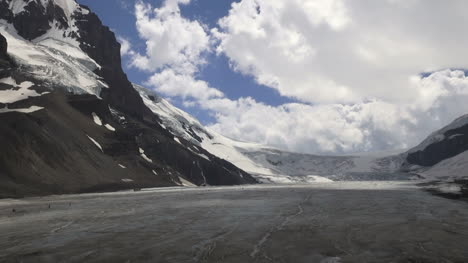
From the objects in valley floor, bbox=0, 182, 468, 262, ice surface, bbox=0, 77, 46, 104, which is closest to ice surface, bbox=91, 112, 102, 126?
ice surface, bbox=0, 77, 46, 104

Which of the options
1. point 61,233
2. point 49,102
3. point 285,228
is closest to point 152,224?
point 61,233

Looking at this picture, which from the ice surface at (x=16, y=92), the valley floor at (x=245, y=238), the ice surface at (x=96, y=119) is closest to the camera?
the valley floor at (x=245, y=238)

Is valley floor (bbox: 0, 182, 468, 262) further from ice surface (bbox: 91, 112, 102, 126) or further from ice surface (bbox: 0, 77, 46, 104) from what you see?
ice surface (bbox: 91, 112, 102, 126)

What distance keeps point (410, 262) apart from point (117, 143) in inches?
6541

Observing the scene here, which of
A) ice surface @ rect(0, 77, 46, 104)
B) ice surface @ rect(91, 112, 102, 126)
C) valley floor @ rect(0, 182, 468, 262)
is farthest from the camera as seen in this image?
ice surface @ rect(91, 112, 102, 126)

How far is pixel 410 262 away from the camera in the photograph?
23.9 metres

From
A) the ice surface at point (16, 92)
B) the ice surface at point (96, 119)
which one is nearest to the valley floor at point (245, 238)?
the ice surface at point (16, 92)

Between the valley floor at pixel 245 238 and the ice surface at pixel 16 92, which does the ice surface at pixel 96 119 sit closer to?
the ice surface at pixel 16 92

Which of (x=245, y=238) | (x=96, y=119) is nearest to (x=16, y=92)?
(x=96, y=119)

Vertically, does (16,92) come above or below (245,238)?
above

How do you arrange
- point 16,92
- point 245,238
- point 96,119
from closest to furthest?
point 245,238, point 16,92, point 96,119

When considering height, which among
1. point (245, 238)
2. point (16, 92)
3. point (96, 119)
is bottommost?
point (245, 238)

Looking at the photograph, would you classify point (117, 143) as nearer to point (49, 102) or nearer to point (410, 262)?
point (49, 102)

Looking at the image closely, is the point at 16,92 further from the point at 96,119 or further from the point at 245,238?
the point at 245,238
